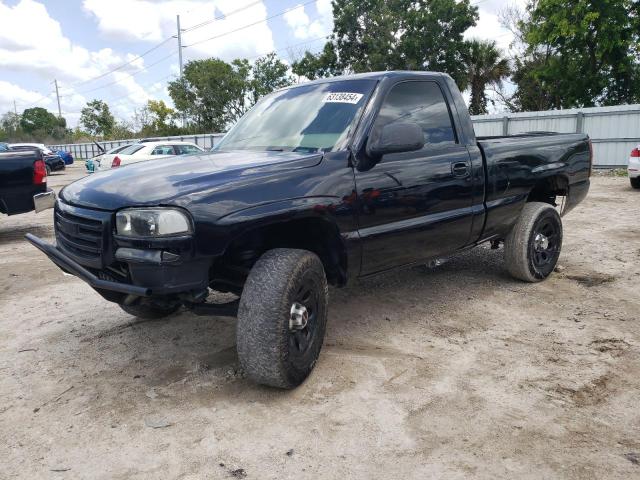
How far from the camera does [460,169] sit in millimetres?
3990

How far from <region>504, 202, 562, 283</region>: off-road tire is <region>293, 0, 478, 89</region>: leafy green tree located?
29.0m

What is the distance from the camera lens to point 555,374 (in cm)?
316

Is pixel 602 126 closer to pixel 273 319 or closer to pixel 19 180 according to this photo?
pixel 19 180

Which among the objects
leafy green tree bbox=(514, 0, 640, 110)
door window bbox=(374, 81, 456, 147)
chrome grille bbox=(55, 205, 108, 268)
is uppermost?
leafy green tree bbox=(514, 0, 640, 110)

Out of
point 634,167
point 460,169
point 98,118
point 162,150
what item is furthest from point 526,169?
point 98,118

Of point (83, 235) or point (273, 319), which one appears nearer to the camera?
point (273, 319)

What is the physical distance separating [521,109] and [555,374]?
1243 inches

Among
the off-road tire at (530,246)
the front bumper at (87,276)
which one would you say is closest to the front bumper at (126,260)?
the front bumper at (87,276)

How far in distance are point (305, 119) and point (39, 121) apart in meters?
103

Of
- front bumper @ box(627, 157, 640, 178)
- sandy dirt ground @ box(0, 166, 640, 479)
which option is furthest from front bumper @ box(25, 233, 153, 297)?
front bumper @ box(627, 157, 640, 178)

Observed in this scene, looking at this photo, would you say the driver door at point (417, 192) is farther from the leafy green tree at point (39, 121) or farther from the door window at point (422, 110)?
the leafy green tree at point (39, 121)

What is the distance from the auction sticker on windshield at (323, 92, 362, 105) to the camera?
3561 mm

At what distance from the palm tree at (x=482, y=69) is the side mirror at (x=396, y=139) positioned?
29.5 meters

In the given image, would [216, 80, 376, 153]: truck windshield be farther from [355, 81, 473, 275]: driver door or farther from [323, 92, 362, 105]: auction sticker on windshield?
[355, 81, 473, 275]: driver door
